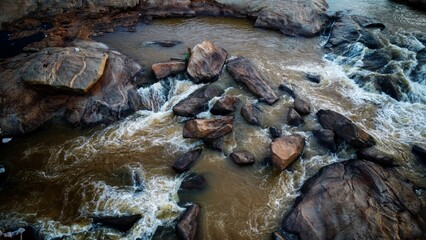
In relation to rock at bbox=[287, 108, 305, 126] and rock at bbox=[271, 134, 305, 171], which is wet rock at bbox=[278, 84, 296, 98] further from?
rock at bbox=[271, 134, 305, 171]

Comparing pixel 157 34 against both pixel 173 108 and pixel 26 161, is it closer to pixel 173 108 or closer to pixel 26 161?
pixel 173 108

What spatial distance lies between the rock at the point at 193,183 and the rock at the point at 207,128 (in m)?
1.60

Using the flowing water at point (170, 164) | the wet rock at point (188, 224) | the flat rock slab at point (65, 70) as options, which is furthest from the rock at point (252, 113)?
the flat rock slab at point (65, 70)

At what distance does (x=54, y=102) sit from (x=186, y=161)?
5679mm

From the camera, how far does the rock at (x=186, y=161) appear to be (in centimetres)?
896

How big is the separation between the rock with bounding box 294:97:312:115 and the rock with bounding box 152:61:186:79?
488 cm

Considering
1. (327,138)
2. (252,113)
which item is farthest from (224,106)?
(327,138)

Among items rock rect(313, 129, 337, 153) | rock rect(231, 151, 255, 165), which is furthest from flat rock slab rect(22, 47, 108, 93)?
rock rect(313, 129, 337, 153)

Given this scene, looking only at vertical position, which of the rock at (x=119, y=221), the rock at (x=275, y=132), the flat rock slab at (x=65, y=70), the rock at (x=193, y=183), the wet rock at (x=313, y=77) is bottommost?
the rock at (x=119, y=221)

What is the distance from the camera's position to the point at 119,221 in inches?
300

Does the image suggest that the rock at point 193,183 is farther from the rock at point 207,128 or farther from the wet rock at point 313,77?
the wet rock at point 313,77

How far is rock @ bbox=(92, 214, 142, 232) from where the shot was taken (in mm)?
7596

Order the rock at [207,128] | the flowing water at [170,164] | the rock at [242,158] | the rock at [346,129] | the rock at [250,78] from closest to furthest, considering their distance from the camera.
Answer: the flowing water at [170,164] < the rock at [242,158] < the rock at [346,129] < the rock at [207,128] < the rock at [250,78]

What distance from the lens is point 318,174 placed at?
8648 mm
